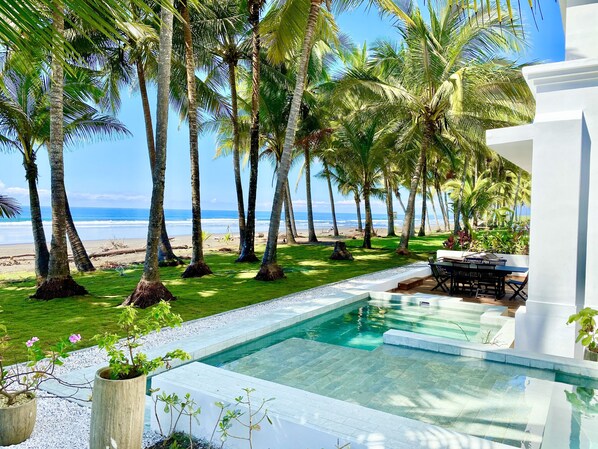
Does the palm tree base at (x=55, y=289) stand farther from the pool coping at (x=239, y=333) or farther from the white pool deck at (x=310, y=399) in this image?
the white pool deck at (x=310, y=399)

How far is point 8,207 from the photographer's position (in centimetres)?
1039

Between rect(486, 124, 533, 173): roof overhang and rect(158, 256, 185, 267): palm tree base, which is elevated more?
rect(486, 124, 533, 173): roof overhang

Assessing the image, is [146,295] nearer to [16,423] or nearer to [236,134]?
[16,423]

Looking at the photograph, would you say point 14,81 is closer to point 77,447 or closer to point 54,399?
point 54,399

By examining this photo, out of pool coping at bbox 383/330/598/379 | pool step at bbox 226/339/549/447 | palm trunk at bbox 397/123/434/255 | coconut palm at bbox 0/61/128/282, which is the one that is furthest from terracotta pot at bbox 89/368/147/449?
palm trunk at bbox 397/123/434/255

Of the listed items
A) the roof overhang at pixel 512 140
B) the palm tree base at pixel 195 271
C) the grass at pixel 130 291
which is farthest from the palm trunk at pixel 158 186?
the roof overhang at pixel 512 140

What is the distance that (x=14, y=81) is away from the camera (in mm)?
9273

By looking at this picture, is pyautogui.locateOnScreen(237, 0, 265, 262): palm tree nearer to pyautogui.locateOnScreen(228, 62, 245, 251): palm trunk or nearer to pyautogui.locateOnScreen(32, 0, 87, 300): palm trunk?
pyautogui.locateOnScreen(228, 62, 245, 251): palm trunk

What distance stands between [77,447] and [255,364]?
88.8 inches

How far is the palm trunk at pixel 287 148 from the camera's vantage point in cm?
984

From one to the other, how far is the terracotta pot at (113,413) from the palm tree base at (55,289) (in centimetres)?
648

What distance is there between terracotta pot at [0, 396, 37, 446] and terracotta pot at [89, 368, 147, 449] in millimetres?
799

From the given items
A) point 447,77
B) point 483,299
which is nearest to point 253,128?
point 447,77

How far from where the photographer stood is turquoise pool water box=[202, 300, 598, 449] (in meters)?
3.54
